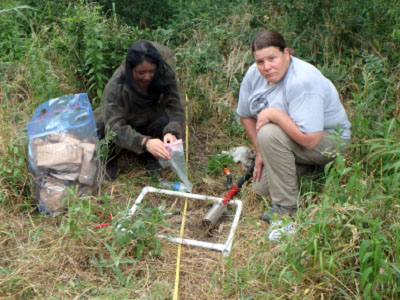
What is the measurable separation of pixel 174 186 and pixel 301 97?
124 centimetres

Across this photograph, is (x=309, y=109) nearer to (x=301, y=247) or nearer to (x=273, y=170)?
(x=273, y=170)

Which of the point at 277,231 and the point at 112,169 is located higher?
the point at 277,231

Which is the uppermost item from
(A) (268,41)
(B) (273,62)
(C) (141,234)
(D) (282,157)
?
(A) (268,41)

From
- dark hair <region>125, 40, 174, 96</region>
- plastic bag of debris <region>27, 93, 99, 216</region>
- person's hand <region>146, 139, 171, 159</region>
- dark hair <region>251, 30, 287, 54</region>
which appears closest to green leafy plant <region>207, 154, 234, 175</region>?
person's hand <region>146, 139, 171, 159</region>

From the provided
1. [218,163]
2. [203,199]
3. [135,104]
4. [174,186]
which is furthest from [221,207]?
[135,104]

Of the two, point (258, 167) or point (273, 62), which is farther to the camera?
point (258, 167)

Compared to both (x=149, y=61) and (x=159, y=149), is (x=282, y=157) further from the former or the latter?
(x=149, y=61)

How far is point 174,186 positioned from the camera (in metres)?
3.74

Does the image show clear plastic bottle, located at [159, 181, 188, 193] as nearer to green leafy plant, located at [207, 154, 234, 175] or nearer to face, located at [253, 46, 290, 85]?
green leafy plant, located at [207, 154, 234, 175]

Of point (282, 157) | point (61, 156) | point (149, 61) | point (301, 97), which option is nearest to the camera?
point (301, 97)

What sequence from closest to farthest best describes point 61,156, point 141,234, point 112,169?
point 141,234 → point 61,156 → point 112,169

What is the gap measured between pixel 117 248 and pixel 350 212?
1358 mm

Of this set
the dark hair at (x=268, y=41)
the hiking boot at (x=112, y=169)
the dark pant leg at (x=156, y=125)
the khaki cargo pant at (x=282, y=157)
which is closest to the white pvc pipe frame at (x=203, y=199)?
the khaki cargo pant at (x=282, y=157)

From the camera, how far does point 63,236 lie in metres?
2.97
